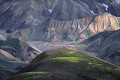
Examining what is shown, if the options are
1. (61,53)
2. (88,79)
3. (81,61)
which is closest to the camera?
(88,79)

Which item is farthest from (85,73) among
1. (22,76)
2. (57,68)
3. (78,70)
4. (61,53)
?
(61,53)

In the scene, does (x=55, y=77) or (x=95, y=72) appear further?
(x=95, y=72)

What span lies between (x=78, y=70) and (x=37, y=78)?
20800mm

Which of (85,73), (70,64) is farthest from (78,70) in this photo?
(70,64)

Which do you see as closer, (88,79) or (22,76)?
(22,76)

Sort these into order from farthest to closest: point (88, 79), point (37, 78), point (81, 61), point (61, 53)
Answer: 1. point (61, 53)
2. point (81, 61)
3. point (88, 79)
4. point (37, 78)

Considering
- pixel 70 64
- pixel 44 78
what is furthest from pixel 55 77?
pixel 70 64

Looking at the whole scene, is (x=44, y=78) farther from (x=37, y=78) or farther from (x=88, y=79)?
(x=88, y=79)

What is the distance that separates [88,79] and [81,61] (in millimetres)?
23918

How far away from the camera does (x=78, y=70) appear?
3580 inches

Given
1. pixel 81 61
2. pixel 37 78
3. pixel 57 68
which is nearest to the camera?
pixel 37 78

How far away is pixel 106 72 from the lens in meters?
90.9

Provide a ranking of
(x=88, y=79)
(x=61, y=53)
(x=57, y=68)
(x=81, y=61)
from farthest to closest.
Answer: (x=61, y=53), (x=81, y=61), (x=57, y=68), (x=88, y=79)

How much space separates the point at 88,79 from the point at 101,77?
3.51 m
